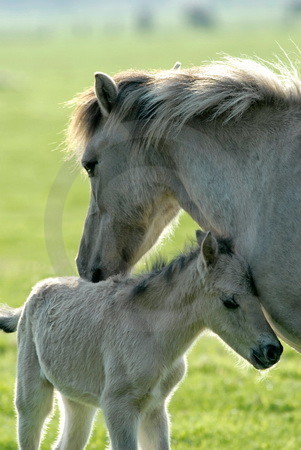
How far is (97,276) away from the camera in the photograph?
18.7 feet

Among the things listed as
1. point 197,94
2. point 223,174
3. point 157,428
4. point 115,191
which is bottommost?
point 157,428

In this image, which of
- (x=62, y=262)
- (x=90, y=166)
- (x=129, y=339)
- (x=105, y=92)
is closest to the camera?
(x=129, y=339)

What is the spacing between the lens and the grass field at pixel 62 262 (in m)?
7.63

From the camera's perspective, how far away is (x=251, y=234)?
4.67m

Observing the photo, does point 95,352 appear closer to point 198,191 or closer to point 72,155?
point 198,191

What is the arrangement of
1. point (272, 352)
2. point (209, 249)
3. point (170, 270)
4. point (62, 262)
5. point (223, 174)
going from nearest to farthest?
1. point (272, 352)
2. point (209, 249)
3. point (223, 174)
4. point (170, 270)
5. point (62, 262)

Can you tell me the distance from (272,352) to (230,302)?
40cm

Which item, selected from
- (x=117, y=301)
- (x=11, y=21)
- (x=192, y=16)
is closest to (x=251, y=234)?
(x=117, y=301)

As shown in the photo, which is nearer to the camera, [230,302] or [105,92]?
[230,302]

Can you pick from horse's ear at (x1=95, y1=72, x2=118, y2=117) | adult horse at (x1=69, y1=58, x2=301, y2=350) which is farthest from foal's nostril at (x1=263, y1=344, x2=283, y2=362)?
horse's ear at (x1=95, y1=72, x2=118, y2=117)

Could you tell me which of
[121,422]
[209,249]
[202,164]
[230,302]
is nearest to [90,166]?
[202,164]

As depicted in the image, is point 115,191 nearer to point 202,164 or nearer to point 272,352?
point 202,164

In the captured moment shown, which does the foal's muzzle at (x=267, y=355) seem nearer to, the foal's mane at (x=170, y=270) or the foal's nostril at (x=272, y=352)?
the foal's nostril at (x=272, y=352)

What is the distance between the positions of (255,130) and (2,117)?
4403 cm
